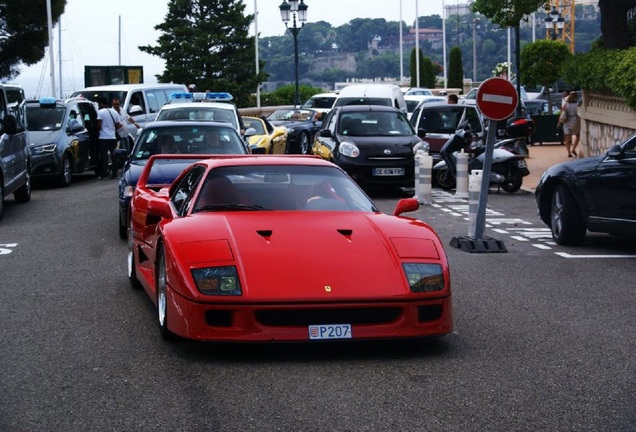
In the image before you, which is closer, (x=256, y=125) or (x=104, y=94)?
(x=256, y=125)

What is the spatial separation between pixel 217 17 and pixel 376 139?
45.4 metres

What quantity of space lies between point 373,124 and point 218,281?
1697cm

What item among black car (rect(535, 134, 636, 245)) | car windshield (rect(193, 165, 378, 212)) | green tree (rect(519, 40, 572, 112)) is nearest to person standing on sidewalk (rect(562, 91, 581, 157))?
green tree (rect(519, 40, 572, 112))

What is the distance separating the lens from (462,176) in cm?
2281

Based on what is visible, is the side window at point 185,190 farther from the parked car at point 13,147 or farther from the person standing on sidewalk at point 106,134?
the person standing on sidewalk at point 106,134

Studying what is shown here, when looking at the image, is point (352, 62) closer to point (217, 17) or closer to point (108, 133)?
point (217, 17)

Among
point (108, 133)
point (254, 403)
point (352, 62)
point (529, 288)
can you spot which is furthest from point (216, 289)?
point (352, 62)

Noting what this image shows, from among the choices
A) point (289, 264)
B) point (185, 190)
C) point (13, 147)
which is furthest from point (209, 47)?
point (289, 264)

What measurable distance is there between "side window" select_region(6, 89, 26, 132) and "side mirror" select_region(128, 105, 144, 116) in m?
7.80

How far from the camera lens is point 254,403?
265 inches

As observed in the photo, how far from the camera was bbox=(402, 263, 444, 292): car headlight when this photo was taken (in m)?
8.07

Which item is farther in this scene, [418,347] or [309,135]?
[309,135]

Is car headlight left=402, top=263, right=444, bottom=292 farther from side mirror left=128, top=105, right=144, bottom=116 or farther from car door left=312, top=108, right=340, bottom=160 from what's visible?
side mirror left=128, top=105, right=144, bottom=116

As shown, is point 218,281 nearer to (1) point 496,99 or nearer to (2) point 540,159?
(1) point 496,99
